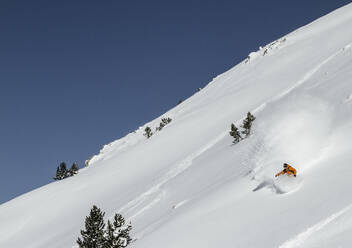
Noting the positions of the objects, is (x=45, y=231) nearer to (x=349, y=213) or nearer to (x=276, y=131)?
(x=276, y=131)

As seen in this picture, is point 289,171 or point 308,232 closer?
point 308,232

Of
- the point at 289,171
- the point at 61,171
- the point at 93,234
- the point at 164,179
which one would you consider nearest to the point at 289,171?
the point at 289,171

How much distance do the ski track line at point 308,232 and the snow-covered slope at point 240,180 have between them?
0.02 meters

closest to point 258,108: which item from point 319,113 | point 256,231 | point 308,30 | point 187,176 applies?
point 187,176

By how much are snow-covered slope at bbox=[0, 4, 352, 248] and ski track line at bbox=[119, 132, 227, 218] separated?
0.12m

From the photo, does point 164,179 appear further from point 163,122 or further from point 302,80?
point 163,122

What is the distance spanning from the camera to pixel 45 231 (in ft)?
82.1

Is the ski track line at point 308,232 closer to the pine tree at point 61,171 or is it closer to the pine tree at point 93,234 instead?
the pine tree at point 93,234

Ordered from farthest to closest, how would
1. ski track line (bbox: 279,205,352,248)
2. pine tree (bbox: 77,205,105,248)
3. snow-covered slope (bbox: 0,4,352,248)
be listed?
pine tree (bbox: 77,205,105,248)
snow-covered slope (bbox: 0,4,352,248)
ski track line (bbox: 279,205,352,248)

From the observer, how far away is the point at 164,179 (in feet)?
71.9

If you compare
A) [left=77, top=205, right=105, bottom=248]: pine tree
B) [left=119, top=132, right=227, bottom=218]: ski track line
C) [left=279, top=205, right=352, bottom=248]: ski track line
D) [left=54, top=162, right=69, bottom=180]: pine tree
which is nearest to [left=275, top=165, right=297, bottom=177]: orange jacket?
[left=279, top=205, right=352, bottom=248]: ski track line

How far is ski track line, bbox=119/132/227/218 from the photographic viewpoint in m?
19.7

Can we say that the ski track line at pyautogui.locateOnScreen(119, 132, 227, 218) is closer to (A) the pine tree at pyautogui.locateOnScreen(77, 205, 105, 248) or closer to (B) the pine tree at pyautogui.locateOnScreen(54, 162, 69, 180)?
(A) the pine tree at pyautogui.locateOnScreen(77, 205, 105, 248)

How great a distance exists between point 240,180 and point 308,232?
17.0 ft
